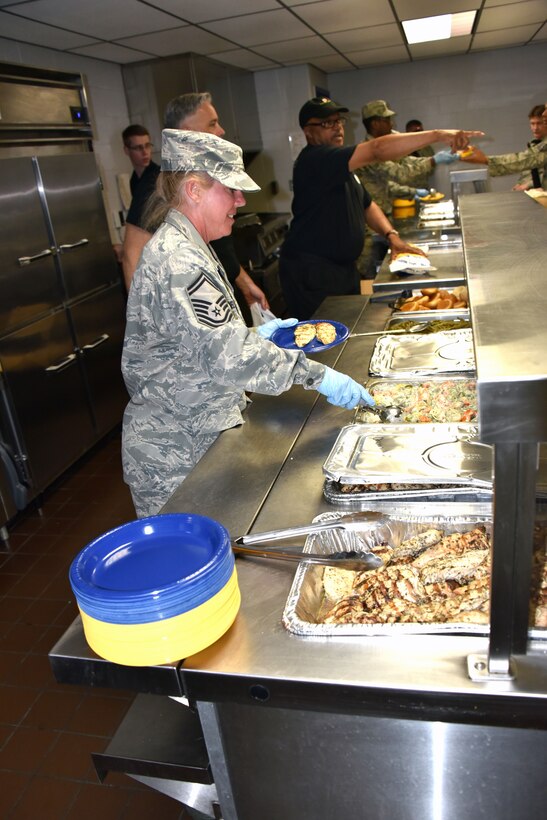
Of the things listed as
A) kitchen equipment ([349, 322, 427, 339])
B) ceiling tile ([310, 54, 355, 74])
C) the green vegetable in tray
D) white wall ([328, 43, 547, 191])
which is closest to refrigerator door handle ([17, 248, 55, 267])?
kitchen equipment ([349, 322, 427, 339])

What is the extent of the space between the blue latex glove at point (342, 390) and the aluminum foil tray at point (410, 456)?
134 millimetres

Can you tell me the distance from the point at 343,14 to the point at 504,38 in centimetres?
353

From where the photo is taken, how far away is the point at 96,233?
14.0 ft

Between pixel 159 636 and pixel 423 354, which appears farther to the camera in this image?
pixel 423 354

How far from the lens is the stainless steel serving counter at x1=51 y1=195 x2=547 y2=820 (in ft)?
3.04

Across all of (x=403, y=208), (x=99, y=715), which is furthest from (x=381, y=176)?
(x=99, y=715)

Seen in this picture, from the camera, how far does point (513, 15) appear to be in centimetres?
589

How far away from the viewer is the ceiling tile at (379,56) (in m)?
7.04

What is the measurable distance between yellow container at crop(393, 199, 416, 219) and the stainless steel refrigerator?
2.77 m

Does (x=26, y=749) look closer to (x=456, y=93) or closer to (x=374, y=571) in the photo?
(x=374, y=571)

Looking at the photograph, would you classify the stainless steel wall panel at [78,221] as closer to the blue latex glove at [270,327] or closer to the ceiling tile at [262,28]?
the ceiling tile at [262,28]

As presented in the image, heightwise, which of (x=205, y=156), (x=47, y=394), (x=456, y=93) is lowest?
(x=47, y=394)

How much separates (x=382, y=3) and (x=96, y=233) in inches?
103

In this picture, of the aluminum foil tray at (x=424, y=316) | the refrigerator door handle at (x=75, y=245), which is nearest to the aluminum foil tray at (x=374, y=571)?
the aluminum foil tray at (x=424, y=316)
